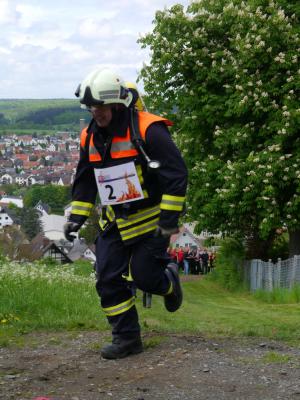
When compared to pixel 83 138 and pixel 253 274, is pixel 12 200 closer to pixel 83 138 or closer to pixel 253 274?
pixel 253 274

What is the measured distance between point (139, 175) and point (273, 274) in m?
16.4

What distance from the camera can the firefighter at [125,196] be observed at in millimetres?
5855

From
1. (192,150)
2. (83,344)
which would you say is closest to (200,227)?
(192,150)

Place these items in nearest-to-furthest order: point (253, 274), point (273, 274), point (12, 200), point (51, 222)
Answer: point (273, 274) → point (253, 274) → point (51, 222) → point (12, 200)

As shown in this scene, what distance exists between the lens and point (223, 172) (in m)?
22.2

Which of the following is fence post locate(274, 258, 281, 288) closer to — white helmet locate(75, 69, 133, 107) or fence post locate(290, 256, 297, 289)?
fence post locate(290, 256, 297, 289)

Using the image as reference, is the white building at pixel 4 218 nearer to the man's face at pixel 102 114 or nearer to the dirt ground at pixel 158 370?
the dirt ground at pixel 158 370

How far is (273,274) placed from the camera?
71.9 feet

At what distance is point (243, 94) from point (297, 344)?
50.3ft

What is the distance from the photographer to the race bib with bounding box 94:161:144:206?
6059 millimetres

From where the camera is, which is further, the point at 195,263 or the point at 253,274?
the point at 195,263

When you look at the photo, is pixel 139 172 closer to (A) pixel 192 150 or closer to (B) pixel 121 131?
(B) pixel 121 131

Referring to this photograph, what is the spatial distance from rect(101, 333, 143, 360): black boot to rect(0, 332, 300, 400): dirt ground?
0.25ft

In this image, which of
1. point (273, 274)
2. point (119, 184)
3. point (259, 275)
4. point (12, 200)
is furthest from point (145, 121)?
point (12, 200)
